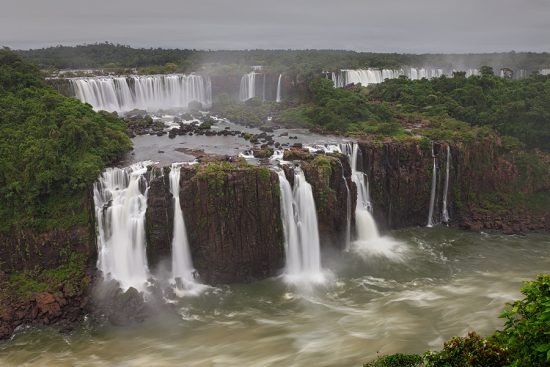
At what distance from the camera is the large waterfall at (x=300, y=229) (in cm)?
2842

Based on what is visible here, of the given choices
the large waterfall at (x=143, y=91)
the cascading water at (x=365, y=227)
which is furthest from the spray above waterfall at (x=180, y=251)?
the large waterfall at (x=143, y=91)

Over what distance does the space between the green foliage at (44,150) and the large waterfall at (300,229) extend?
11.3 metres

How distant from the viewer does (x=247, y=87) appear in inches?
2413

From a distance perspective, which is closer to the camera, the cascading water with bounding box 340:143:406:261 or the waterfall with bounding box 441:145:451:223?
the cascading water with bounding box 340:143:406:261

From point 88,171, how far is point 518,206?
104ft

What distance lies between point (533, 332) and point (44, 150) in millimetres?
27257

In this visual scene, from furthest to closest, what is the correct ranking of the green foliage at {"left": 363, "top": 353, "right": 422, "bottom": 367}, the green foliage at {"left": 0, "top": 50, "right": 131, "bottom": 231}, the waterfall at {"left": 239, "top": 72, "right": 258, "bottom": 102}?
the waterfall at {"left": 239, "top": 72, "right": 258, "bottom": 102} < the green foliage at {"left": 0, "top": 50, "right": 131, "bottom": 231} < the green foliage at {"left": 363, "top": 353, "right": 422, "bottom": 367}

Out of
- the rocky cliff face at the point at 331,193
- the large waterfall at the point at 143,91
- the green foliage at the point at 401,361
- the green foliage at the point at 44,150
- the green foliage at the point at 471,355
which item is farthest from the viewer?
the large waterfall at the point at 143,91

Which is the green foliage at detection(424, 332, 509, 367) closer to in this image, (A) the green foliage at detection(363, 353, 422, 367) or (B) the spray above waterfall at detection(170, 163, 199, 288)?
(A) the green foliage at detection(363, 353, 422, 367)

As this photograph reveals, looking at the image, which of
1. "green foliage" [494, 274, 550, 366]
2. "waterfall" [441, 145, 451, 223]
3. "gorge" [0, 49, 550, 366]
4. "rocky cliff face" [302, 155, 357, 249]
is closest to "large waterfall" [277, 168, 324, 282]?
"gorge" [0, 49, 550, 366]

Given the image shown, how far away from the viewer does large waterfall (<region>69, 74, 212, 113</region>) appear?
160ft

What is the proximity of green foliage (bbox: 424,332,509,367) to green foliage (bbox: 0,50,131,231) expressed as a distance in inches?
865

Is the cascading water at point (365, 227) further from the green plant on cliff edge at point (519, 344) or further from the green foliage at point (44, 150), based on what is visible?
the green plant on cliff edge at point (519, 344)

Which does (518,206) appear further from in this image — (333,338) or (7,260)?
(7,260)
